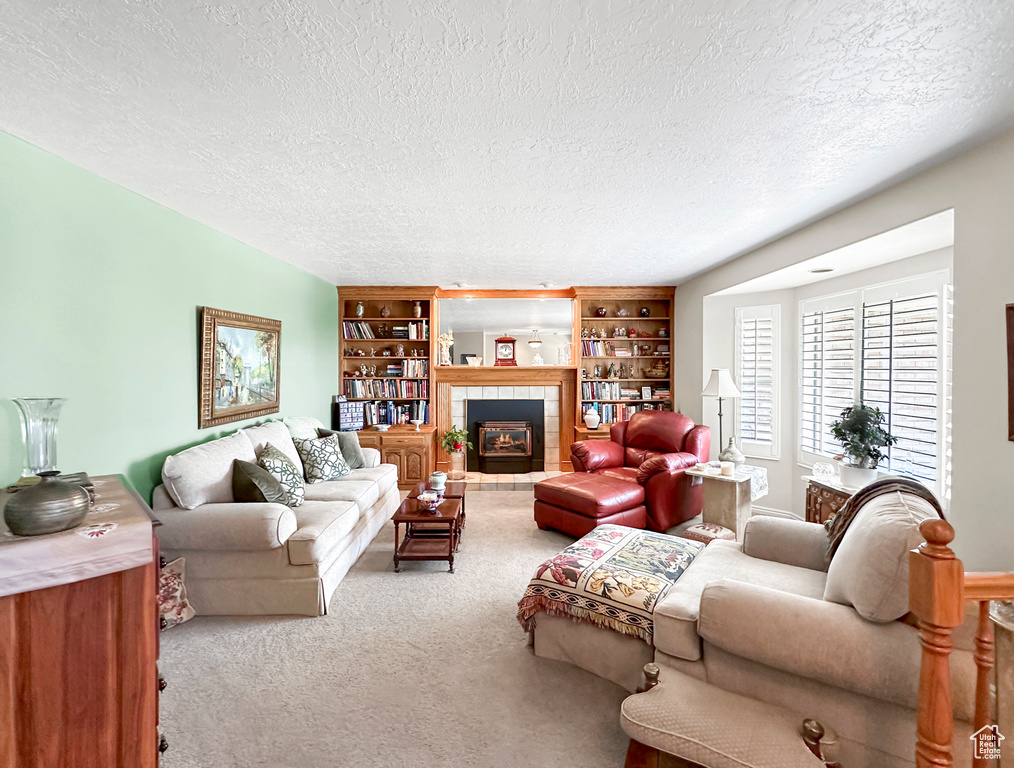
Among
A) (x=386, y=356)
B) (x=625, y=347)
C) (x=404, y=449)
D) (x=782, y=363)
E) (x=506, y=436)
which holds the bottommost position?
(x=404, y=449)

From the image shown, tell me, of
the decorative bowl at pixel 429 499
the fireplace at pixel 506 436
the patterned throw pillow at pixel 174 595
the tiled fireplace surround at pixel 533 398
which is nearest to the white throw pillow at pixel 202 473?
the patterned throw pillow at pixel 174 595

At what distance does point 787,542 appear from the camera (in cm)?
244

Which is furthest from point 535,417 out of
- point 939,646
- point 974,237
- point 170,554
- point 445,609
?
point 939,646

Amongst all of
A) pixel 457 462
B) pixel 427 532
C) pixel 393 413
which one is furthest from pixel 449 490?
pixel 393 413

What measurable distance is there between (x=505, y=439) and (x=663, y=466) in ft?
8.53

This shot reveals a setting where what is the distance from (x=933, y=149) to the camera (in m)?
2.14

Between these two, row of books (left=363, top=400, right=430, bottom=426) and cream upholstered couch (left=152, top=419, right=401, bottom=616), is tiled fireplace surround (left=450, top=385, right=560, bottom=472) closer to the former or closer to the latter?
row of books (left=363, top=400, right=430, bottom=426)

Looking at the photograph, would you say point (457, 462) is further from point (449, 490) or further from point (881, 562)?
point (881, 562)

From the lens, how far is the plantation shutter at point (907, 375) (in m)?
3.31

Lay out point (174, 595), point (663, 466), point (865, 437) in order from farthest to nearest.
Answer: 1. point (663, 466)
2. point (865, 437)
3. point (174, 595)

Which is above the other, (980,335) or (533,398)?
(980,335)

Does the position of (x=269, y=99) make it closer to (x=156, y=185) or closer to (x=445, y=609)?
(x=156, y=185)

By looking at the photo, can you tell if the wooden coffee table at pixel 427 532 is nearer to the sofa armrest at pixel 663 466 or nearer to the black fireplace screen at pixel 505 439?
the sofa armrest at pixel 663 466

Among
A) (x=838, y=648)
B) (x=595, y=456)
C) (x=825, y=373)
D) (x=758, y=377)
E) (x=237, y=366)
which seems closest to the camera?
(x=838, y=648)
